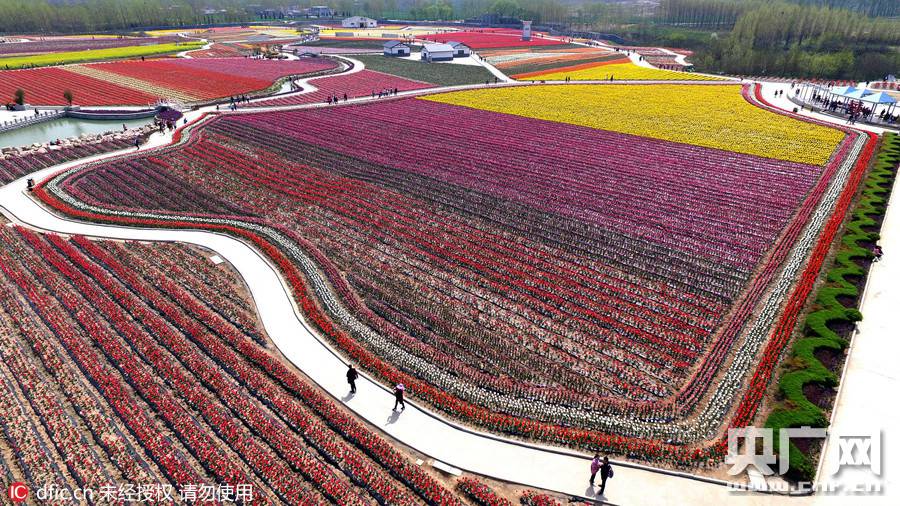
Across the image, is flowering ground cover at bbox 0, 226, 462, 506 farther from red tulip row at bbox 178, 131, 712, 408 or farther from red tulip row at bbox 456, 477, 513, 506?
red tulip row at bbox 178, 131, 712, 408

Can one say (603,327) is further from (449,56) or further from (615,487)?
(449,56)

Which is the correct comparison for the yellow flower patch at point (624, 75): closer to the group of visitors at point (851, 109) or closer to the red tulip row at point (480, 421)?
the group of visitors at point (851, 109)

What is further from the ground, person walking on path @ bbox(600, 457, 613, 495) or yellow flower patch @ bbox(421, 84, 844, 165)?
yellow flower patch @ bbox(421, 84, 844, 165)

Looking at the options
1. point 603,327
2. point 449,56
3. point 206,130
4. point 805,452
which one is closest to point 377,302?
→ point 603,327

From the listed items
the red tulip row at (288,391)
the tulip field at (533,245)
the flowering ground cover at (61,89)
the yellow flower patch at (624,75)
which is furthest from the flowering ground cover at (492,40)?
the red tulip row at (288,391)

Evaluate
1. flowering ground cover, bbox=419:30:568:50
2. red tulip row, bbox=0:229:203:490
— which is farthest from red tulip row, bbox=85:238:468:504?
flowering ground cover, bbox=419:30:568:50

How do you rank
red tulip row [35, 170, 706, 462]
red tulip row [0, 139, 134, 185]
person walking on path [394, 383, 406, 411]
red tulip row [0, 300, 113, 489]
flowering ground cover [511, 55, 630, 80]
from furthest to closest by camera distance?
flowering ground cover [511, 55, 630, 80] < red tulip row [0, 139, 134, 185] < person walking on path [394, 383, 406, 411] < red tulip row [35, 170, 706, 462] < red tulip row [0, 300, 113, 489]
